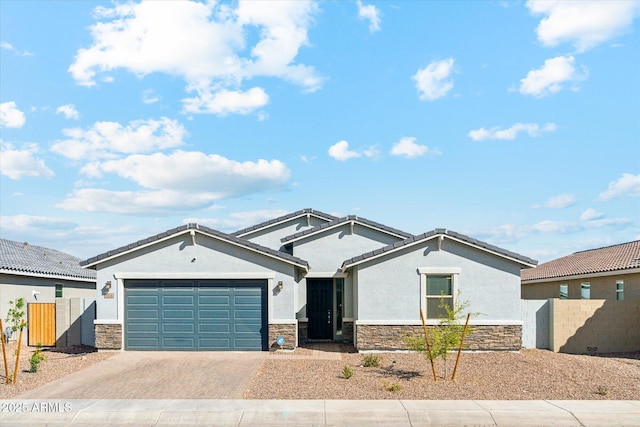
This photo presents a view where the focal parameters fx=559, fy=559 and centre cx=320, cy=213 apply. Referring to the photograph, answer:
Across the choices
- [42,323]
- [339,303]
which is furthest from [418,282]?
[42,323]

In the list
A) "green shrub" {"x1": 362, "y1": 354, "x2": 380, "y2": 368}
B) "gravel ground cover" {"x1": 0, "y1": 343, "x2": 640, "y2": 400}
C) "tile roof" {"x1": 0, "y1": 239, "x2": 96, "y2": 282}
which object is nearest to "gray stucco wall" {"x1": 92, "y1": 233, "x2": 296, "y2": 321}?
"gravel ground cover" {"x1": 0, "y1": 343, "x2": 640, "y2": 400}

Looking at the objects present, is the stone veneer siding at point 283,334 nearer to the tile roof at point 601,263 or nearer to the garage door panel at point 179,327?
the garage door panel at point 179,327

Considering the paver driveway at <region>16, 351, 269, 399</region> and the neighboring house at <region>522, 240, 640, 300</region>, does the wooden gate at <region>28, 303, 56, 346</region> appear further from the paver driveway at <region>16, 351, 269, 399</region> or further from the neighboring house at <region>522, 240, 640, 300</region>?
the neighboring house at <region>522, 240, 640, 300</region>

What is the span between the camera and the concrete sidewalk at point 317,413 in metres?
9.92

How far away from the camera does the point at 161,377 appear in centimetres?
1345

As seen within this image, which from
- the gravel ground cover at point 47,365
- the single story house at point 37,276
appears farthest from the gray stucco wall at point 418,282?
the single story house at point 37,276

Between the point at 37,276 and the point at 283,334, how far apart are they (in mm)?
11700

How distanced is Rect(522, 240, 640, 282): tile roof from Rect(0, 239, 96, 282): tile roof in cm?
2196

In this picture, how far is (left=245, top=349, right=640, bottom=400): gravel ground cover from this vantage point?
11625 mm

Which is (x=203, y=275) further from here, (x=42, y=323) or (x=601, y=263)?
(x=601, y=263)

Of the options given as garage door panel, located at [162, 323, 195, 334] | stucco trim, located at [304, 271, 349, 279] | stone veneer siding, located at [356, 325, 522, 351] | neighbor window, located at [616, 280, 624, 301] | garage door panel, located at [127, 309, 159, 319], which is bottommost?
stone veneer siding, located at [356, 325, 522, 351]

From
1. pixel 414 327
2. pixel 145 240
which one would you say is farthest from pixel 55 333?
pixel 414 327

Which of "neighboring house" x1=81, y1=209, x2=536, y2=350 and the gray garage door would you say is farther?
the gray garage door

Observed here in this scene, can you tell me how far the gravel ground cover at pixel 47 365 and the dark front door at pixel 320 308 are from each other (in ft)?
22.5
